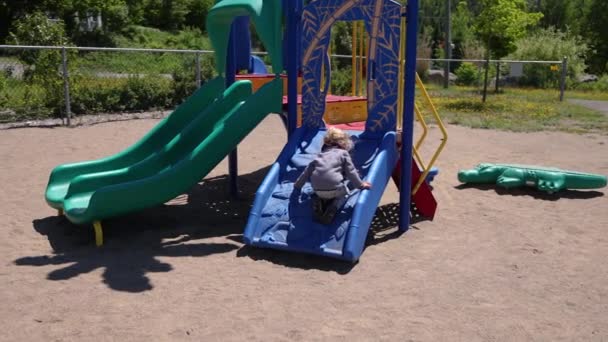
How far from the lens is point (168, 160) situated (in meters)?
5.88

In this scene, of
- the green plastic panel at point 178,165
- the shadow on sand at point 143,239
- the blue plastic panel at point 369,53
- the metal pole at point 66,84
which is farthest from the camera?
the metal pole at point 66,84

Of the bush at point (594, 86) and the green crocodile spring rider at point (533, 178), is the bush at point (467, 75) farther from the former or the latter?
the green crocodile spring rider at point (533, 178)

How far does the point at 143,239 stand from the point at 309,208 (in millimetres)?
1580

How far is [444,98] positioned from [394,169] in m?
13.8

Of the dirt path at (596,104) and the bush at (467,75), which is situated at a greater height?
the bush at (467,75)

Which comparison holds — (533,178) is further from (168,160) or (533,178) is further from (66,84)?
(66,84)

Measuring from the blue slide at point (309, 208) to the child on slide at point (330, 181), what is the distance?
8 centimetres

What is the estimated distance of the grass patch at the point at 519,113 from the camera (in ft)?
42.1

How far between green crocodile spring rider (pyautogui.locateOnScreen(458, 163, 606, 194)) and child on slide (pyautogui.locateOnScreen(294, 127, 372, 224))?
3042 millimetres

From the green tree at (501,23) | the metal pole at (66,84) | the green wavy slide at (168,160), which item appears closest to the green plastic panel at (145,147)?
the green wavy slide at (168,160)

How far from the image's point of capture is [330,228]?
4719 millimetres

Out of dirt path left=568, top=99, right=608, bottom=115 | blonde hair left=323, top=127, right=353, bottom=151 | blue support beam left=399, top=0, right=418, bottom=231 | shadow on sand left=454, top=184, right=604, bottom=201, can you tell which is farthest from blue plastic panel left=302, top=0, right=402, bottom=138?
dirt path left=568, top=99, right=608, bottom=115

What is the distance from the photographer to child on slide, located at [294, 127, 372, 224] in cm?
472

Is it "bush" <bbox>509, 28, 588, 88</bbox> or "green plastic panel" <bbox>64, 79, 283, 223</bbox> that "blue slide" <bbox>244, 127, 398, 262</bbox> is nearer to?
"green plastic panel" <bbox>64, 79, 283, 223</bbox>
